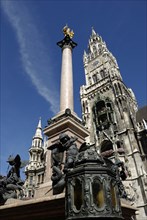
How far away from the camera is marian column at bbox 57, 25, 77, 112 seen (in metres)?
8.53

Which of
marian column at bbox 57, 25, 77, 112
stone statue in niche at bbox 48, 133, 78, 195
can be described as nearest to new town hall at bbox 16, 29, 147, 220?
marian column at bbox 57, 25, 77, 112

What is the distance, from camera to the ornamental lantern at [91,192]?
10.2 ft

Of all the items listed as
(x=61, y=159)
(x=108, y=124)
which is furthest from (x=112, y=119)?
(x=61, y=159)

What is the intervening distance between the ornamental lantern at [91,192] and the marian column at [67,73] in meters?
4.67

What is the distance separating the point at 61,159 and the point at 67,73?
4.91 meters

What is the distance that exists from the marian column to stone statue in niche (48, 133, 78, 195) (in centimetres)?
240

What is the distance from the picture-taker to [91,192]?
3293mm

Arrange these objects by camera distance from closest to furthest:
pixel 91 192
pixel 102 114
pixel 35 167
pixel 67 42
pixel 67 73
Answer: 1. pixel 91 192
2. pixel 67 73
3. pixel 67 42
4. pixel 102 114
5. pixel 35 167

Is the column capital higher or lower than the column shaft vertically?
higher

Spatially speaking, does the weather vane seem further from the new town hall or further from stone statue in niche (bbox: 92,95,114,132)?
stone statue in niche (bbox: 92,95,114,132)

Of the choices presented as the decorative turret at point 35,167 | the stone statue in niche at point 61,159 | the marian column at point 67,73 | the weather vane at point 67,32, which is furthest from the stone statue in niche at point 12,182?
the decorative turret at point 35,167

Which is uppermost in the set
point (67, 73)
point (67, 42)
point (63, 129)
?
point (67, 42)

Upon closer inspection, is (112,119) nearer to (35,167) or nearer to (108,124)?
(108,124)

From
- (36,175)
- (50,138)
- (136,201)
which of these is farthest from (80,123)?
(36,175)
